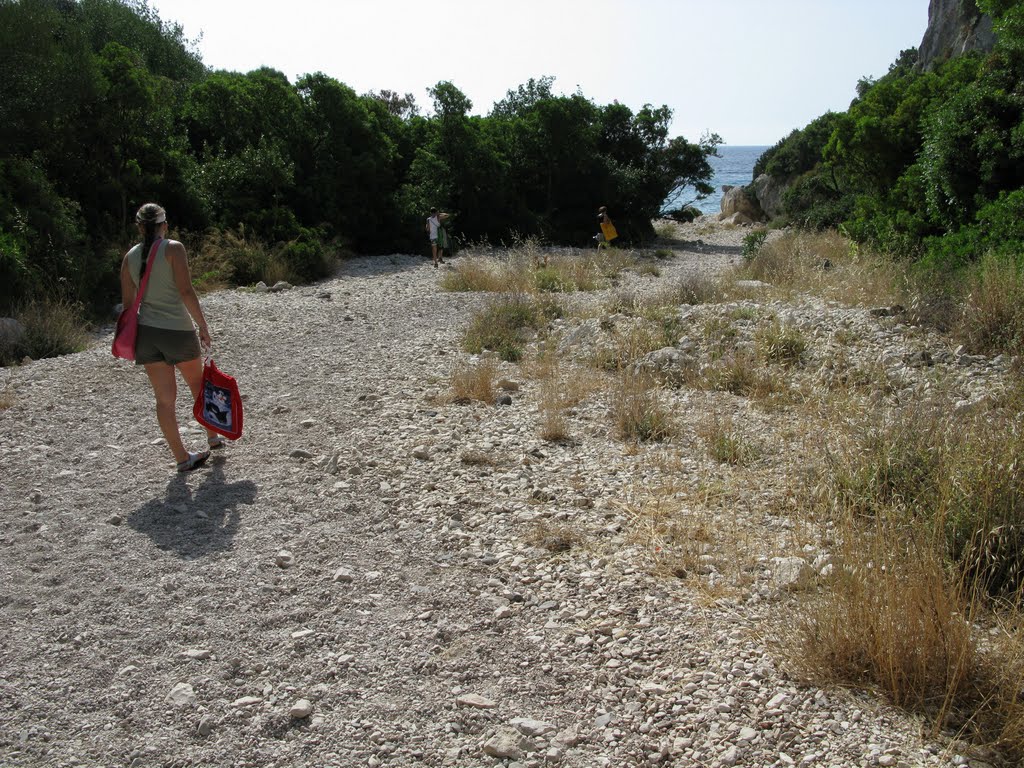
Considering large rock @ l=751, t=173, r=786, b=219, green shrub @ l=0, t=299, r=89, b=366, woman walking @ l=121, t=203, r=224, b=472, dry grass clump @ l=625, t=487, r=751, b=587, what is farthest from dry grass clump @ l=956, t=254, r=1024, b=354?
large rock @ l=751, t=173, r=786, b=219

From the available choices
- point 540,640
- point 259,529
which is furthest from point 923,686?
point 259,529

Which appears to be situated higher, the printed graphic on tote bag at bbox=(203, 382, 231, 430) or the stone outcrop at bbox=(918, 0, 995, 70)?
the stone outcrop at bbox=(918, 0, 995, 70)

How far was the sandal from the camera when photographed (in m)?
5.95

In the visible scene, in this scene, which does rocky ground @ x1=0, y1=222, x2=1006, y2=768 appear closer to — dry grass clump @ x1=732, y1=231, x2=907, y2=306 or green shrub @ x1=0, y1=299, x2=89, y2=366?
green shrub @ x1=0, y1=299, x2=89, y2=366

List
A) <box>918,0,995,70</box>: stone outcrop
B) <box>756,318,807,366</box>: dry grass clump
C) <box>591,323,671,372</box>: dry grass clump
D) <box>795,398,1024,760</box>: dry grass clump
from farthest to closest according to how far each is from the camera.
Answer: <box>918,0,995,70</box>: stone outcrop, <box>591,323,671,372</box>: dry grass clump, <box>756,318,807,366</box>: dry grass clump, <box>795,398,1024,760</box>: dry grass clump

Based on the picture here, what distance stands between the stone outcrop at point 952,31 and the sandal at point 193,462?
134ft

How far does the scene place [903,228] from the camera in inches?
605

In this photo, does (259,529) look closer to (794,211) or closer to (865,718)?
(865,718)

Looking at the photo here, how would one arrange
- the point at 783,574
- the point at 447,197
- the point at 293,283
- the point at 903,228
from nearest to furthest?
the point at 783,574
the point at 903,228
the point at 293,283
the point at 447,197

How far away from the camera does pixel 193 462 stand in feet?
19.7

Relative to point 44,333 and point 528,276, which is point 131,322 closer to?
point 44,333

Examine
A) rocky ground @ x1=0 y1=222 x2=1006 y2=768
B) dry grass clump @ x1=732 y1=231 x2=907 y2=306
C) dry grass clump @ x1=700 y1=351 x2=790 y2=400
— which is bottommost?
rocky ground @ x1=0 y1=222 x2=1006 y2=768

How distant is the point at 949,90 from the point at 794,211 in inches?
771

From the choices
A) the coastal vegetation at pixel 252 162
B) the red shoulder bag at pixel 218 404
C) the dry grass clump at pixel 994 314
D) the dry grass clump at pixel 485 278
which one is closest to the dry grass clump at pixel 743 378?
the dry grass clump at pixel 994 314
